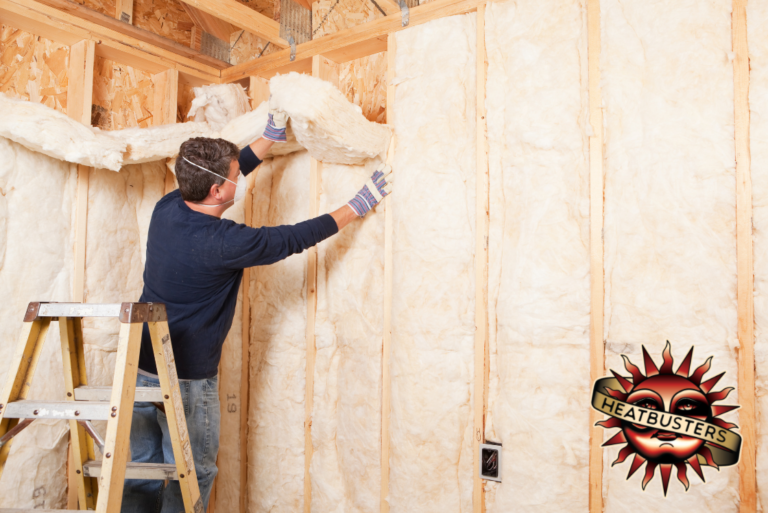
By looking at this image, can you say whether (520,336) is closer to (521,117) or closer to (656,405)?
(656,405)

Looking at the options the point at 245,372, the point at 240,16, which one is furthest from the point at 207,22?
the point at 245,372

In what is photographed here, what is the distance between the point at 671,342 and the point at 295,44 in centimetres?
223

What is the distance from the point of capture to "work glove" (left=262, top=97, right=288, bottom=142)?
1994 mm

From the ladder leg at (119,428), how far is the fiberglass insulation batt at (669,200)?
62.2 inches

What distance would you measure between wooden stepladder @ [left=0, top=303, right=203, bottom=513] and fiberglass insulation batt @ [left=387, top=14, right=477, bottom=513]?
0.86 m

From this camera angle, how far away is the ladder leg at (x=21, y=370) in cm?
142

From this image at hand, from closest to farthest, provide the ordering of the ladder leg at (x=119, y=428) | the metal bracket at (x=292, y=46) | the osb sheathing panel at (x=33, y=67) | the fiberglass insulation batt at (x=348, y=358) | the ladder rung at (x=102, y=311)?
the ladder leg at (x=119, y=428) < the ladder rung at (x=102, y=311) < the fiberglass insulation batt at (x=348, y=358) < the osb sheathing panel at (x=33, y=67) < the metal bracket at (x=292, y=46)

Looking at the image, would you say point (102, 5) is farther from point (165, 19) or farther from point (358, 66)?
point (358, 66)

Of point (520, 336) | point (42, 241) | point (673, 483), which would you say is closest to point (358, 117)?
point (520, 336)

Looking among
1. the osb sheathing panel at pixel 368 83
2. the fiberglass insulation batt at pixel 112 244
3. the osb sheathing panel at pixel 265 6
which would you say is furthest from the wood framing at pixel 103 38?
the osb sheathing panel at pixel 368 83

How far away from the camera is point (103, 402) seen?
1458mm

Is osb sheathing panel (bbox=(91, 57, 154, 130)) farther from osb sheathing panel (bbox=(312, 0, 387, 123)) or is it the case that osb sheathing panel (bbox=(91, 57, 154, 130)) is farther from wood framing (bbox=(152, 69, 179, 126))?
osb sheathing panel (bbox=(312, 0, 387, 123))

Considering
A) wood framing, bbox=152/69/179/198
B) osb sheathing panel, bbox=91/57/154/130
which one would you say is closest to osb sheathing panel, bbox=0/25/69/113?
osb sheathing panel, bbox=91/57/154/130

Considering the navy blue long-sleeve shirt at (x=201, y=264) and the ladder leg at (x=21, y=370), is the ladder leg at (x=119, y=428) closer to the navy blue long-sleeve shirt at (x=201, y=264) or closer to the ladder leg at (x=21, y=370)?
the ladder leg at (x=21, y=370)
